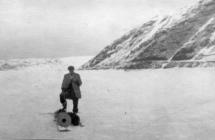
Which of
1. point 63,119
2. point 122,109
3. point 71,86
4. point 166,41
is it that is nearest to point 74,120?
point 63,119

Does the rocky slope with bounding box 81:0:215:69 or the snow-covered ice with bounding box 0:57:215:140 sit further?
the rocky slope with bounding box 81:0:215:69

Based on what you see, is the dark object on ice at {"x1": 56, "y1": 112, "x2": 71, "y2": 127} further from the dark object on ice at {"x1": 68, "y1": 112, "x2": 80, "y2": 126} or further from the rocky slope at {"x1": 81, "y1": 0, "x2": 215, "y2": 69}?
the rocky slope at {"x1": 81, "y1": 0, "x2": 215, "y2": 69}

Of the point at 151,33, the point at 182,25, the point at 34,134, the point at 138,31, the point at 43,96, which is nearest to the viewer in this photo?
the point at 34,134

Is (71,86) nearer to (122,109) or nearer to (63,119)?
(63,119)

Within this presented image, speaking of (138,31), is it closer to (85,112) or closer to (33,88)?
(33,88)

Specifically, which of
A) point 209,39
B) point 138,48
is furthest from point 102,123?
point 138,48

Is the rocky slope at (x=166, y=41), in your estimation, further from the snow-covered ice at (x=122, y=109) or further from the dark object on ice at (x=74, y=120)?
the dark object on ice at (x=74, y=120)

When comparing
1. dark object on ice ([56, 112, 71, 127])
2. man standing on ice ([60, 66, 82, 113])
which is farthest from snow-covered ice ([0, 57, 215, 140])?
man standing on ice ([60, 66, 82, 113])
